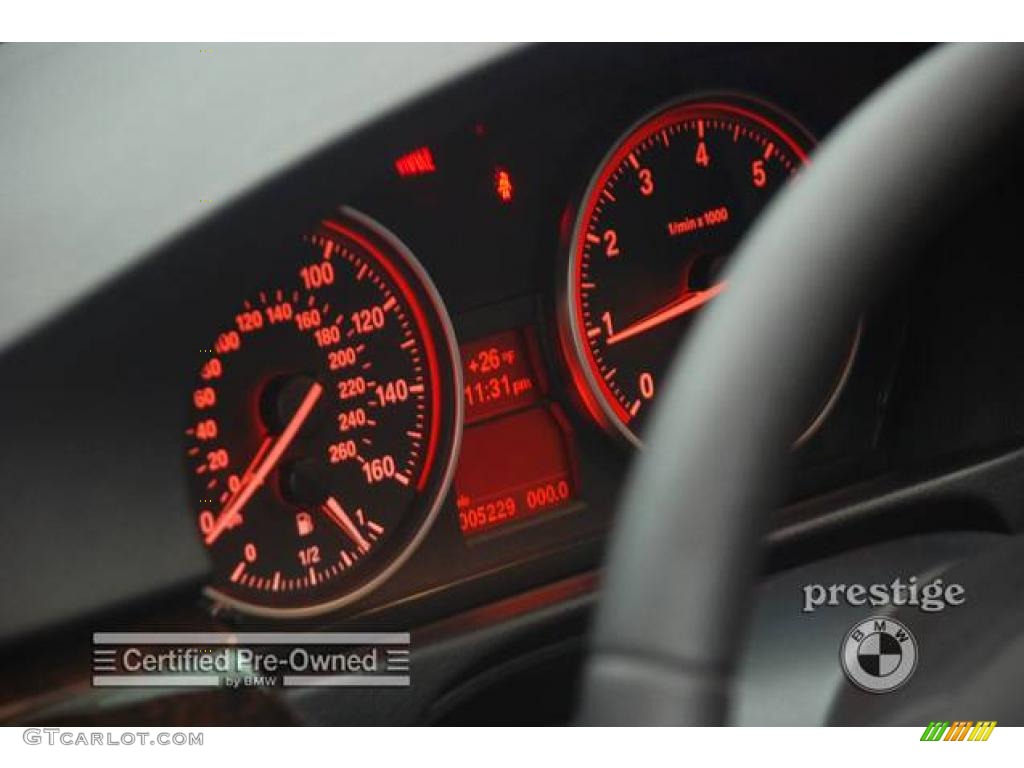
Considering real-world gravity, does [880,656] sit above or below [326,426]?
below

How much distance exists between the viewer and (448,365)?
159 centimetres

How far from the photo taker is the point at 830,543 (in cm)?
165

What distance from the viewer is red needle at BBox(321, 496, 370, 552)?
1496 mm

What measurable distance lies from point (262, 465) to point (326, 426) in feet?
0.26

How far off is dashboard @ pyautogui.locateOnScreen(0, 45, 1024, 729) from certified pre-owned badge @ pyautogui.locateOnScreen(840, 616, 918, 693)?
20 centimetres

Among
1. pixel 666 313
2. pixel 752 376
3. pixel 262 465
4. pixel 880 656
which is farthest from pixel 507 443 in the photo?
pixel 752 376

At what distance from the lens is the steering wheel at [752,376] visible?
2.50ft

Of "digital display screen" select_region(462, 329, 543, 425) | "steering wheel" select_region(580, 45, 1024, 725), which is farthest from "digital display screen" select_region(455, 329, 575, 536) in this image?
"steering wheel" select_region(580, 45, 1024, 725)

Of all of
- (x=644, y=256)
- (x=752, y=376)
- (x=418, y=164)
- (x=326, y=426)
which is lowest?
(x=752, y=376)

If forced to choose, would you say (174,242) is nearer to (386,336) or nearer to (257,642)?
(257,642)

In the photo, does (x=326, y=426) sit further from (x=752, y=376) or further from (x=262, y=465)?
(x=752, y=376)

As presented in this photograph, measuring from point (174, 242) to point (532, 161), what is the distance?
0.64 metres

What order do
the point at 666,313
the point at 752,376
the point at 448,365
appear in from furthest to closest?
1. the point at 666,313
2. the point at 448,365
3. the point at 752,376
